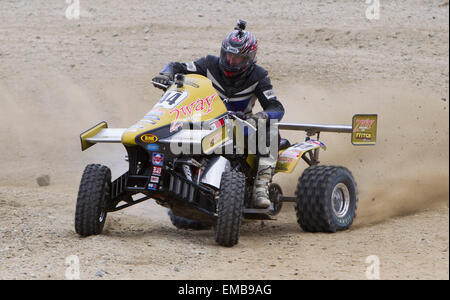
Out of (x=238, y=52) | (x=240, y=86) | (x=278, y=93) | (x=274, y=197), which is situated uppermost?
(x=278, y=93)

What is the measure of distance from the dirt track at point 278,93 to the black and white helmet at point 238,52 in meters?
1.85

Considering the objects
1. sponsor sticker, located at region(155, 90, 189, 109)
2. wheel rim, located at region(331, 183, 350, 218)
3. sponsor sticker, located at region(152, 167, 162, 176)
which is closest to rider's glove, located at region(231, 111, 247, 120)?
sponsor sticker, located at region(155, 90, 189, 109)

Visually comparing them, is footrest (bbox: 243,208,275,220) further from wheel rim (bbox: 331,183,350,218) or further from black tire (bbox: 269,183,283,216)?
wheel rim (bbox: 331,183,350,218)

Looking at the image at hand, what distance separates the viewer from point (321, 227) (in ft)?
28.1

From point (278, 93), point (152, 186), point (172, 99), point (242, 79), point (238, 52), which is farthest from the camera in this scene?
point (278, 93)

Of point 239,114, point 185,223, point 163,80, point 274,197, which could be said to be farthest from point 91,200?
point 274,197

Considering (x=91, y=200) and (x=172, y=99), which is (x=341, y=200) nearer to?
(x=172, y=99)

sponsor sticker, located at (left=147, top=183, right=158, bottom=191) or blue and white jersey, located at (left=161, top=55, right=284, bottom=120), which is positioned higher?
blue and white jersey, located at (left=161, top=55, right=284, bottom=120)

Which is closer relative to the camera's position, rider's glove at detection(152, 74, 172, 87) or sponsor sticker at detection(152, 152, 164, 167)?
sponsor sticker at detection(152, 152, 164, 167)

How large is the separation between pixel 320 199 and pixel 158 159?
1.92m

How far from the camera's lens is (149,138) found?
7.54m

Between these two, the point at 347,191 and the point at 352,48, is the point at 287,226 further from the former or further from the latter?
the point at 352,48

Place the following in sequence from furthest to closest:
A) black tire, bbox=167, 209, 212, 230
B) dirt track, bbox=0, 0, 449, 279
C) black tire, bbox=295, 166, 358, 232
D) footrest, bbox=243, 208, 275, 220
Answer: black tire, bbox=167, 209, 212, 230 < black tire, bbox=295, 166, 358, 232 < footrest, bbox=243, 208, 275, 220 < dirt track, bbox=0, 0, 449, 279

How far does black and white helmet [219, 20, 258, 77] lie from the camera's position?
27.9 feet
